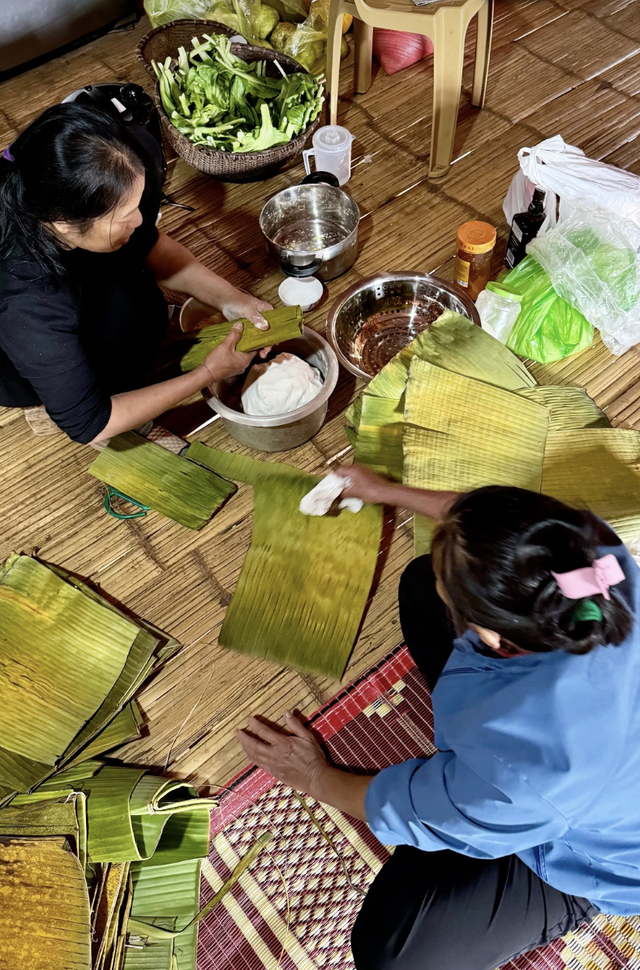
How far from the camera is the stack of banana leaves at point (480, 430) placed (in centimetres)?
197

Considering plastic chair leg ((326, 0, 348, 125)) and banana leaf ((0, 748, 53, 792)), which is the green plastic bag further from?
banana leaf ((0, 748, 53, 792))

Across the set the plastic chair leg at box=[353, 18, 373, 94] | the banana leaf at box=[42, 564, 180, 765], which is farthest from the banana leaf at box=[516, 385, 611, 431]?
the plastic chair leg at box=[353, 18, 373, 94]

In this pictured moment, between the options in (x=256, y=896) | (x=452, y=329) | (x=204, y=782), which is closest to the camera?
(x=256, y=896)

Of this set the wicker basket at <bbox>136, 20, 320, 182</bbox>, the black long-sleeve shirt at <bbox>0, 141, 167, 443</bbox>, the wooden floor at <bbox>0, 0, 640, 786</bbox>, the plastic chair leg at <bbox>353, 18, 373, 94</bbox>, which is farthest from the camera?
the plastic chair leg at <bbox>353, 18, 373, 94</bbox>

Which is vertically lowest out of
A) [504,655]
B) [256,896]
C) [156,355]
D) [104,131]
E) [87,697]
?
[256,896]

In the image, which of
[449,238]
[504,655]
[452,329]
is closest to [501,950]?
[504,655]

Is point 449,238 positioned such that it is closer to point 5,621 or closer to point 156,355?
point 156,355

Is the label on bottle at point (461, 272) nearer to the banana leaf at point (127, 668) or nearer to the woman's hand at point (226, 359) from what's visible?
the woman's hand at point (226, 359)

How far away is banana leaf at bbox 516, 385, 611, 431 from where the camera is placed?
209 cm

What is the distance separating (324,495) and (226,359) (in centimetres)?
56

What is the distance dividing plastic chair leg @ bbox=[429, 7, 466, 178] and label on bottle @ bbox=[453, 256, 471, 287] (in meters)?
0.73

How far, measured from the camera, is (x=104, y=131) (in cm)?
154

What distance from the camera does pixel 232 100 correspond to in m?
2.77

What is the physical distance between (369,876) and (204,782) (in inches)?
19.1
